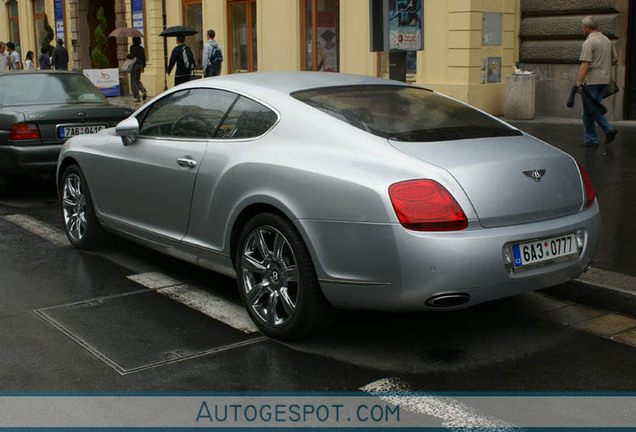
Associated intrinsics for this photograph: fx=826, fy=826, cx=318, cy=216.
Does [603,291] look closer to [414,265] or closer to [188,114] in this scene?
[414,265]

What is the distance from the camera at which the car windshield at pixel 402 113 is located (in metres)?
4.51

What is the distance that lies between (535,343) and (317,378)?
4.25 feet

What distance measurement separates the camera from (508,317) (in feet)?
16.4

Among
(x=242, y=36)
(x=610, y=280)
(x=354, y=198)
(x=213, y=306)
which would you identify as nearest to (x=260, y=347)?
(x=213, y=306)

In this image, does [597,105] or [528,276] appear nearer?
[528,276]

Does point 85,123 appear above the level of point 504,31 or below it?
below

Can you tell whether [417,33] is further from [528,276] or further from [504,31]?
[504,31]

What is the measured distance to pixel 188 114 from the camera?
18.0 ft

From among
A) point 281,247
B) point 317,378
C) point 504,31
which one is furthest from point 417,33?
point 504,31

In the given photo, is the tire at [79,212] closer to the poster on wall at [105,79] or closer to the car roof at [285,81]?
the car roof at [285,81]

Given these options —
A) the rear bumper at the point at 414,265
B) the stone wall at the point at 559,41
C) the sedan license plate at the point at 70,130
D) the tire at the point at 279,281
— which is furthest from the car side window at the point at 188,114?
the stone wall at the point at 559,41

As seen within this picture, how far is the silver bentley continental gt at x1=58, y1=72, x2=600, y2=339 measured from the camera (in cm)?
398

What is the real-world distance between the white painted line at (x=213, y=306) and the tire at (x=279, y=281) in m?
0.13

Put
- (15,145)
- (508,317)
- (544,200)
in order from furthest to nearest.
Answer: (15,145), (508,317), (544,200)
